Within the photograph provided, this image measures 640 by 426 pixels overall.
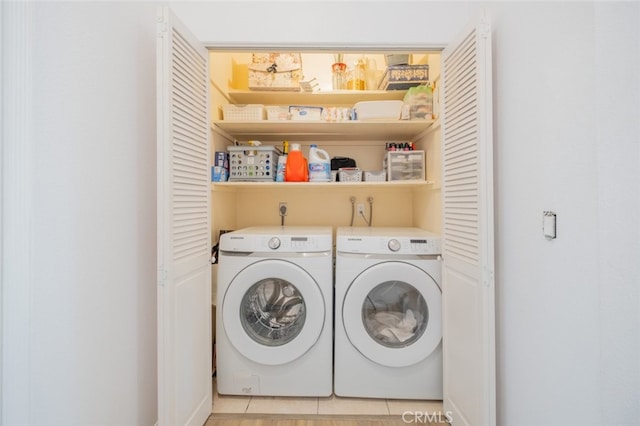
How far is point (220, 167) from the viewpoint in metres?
2.11

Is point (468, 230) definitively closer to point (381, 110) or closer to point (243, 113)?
point (381, 110)

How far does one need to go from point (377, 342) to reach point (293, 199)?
136 centimetres

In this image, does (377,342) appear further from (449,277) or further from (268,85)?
(268,85)

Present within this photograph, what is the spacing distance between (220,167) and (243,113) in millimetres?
432

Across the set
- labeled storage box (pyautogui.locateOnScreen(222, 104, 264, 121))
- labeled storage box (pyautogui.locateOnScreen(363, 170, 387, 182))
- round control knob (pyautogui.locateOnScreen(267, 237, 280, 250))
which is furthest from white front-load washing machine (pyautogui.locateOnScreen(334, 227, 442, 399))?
labeled storage box (pyautogui.locateOnScreen(222, 104, 264, 121))

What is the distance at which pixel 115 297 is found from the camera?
119 centimetres

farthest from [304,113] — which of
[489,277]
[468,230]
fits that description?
[489,277]

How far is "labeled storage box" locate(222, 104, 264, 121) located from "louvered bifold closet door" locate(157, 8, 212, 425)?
1.69ft

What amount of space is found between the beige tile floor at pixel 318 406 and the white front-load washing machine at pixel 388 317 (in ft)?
0.20

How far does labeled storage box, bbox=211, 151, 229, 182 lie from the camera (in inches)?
82.3

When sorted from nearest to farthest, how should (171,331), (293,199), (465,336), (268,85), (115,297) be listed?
(115,297)
(171,331)
(465,336)
(268,85)
(293,199)

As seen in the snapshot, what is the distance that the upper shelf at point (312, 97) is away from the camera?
2.24 m

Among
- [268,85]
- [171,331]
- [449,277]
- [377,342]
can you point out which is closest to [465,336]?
[449,277]

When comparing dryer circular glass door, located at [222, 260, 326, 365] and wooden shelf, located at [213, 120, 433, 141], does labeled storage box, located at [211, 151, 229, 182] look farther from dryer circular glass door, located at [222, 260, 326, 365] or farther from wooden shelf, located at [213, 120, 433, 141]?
dryer circular glass door, located at [222, 260, 326, 365]
